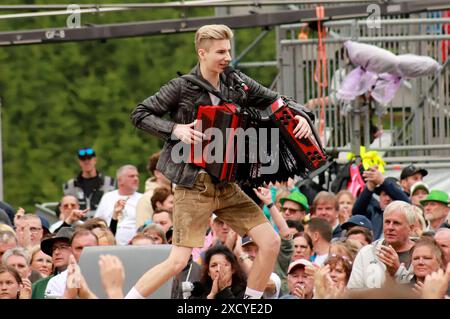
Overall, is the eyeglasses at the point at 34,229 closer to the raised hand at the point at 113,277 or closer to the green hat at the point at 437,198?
the green hat at the point at 437,198

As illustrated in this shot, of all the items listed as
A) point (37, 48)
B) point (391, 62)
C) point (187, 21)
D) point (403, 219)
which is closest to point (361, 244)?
point (403, 219)

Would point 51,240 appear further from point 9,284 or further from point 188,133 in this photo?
point 188,133

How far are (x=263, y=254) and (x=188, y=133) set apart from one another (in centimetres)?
99

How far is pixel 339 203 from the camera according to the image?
16172 mm

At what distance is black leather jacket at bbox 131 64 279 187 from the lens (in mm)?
10297

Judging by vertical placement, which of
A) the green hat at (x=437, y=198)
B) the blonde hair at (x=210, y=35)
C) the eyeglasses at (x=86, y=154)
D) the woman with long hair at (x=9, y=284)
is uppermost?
the blonde hair at (x=210, y=35)

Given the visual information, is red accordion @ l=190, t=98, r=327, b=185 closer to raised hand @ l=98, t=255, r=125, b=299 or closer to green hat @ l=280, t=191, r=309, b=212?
raised hand @ l=98, t=255, r=125, b=299

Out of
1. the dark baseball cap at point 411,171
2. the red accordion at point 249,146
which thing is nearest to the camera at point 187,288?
the red accordion at point 249,146

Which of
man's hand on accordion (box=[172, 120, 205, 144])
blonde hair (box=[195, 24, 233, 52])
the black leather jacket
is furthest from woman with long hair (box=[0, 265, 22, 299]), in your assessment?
blonde hair (box=[195, 24, 233, 52])
